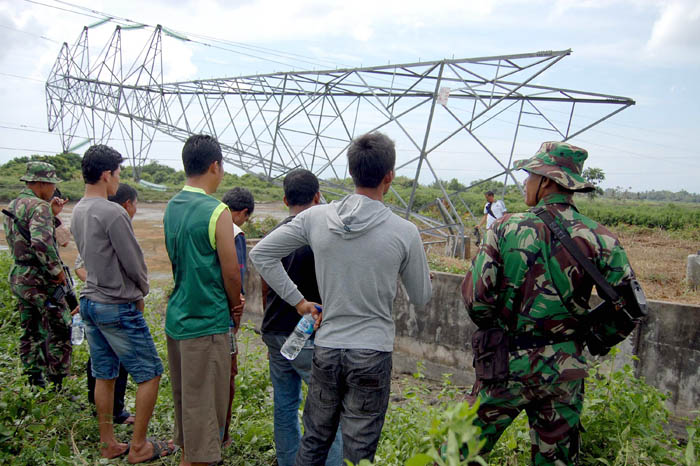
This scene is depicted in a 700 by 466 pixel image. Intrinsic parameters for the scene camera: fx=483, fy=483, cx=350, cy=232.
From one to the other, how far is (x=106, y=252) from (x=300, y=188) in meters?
1.33

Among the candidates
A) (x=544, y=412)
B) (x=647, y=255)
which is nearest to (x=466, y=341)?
(x=544, y=412)

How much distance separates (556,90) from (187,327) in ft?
31.6

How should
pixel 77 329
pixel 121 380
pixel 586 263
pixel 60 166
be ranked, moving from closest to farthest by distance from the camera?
pixel 586 263
pixel 77 329
pixel 121 380
pixel 60 166

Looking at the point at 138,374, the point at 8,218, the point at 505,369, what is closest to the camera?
the point at 505,369

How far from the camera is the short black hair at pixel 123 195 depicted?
11.7 feet

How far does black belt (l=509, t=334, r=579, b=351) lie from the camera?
7.09ft

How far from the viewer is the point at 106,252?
303 cm

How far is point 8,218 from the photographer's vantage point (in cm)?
394

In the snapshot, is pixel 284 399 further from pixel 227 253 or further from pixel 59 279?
pixel 59 279

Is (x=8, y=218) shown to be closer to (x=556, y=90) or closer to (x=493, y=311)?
(x=493, y=311)

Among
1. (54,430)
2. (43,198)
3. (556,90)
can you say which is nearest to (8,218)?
(43,198)

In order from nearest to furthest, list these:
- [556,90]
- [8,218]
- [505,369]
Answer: [505,369], [8,218], [556,90]

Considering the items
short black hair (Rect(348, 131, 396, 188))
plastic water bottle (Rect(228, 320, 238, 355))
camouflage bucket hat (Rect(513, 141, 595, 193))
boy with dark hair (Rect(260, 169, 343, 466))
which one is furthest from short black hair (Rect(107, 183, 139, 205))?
camouflage bucket hat (Rect(513, 141, 595, 193))

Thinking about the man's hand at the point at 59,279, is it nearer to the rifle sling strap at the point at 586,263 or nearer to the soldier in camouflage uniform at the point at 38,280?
the soldier in camouflage uniform at the point at 38,280
